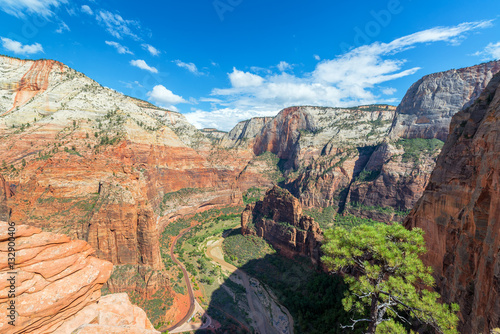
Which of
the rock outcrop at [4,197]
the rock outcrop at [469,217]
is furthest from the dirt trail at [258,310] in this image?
the rock outcrop at [4,197]

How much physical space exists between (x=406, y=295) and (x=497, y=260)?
4418 mm

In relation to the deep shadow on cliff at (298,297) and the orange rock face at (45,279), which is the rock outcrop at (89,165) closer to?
the deep shadow on cliff at (298,297)

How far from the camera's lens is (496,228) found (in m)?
10.6

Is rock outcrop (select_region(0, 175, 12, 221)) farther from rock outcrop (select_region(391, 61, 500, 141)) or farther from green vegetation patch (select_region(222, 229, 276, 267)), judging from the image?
rock outcrop (select_region(391, 61, 500, 141))

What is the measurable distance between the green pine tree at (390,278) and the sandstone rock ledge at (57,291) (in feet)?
33.6

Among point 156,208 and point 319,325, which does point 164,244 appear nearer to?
point 156,208

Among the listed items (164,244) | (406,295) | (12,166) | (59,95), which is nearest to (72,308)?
(406,295)

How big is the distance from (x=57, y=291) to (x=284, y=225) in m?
44.9

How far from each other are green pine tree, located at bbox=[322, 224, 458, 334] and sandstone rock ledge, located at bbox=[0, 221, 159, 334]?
10236mm

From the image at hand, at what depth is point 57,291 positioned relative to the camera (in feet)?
27.9

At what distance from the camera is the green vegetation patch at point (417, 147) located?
67.6 meters

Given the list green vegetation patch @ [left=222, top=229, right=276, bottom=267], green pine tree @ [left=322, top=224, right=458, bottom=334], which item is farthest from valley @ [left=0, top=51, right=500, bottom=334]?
green pine tree @ [left=322, top=224, right=458, bottom=334]

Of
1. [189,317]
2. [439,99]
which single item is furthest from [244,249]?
[439,99]

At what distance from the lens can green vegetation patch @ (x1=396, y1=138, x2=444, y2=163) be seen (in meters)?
67.6
